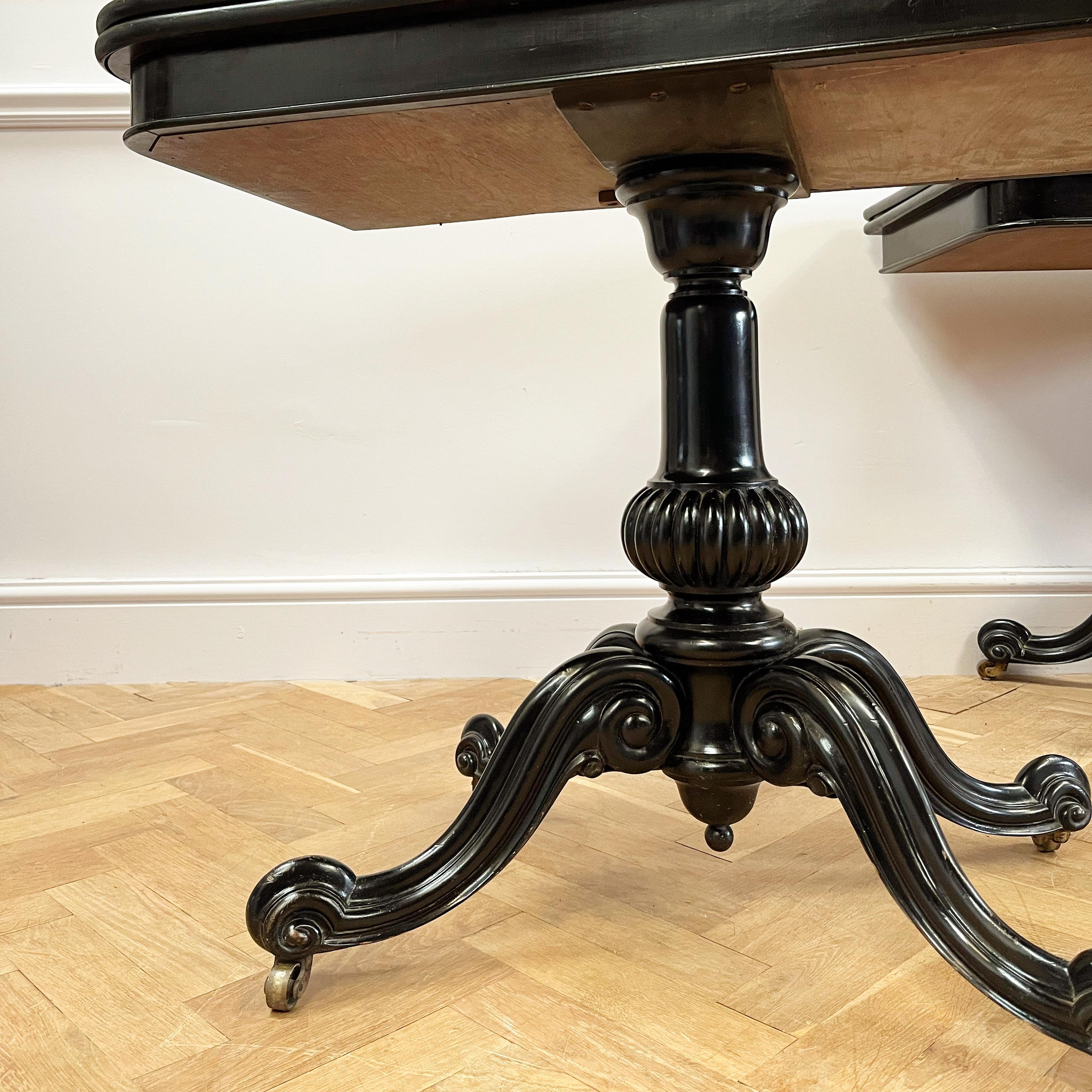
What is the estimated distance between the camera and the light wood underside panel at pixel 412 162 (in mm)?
544

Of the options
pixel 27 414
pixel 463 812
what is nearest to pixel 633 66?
pixel 463 812

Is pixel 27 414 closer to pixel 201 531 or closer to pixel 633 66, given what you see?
pixel 201 531

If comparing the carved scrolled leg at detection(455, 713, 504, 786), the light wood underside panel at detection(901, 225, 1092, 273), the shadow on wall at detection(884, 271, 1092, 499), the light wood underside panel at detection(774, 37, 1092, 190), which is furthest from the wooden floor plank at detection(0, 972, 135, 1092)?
the shadow on wall at detection(884, 271, 1092, 499)

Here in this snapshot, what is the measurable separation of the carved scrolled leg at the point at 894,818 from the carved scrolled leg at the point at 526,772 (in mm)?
63

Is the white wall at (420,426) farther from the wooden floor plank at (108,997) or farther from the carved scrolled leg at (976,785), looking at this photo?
the wooden floor plank at (108,997)

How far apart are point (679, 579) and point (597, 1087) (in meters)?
0.30

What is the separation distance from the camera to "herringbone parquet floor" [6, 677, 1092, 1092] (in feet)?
1.81

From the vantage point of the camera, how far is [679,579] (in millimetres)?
680

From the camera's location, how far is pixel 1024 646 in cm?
133

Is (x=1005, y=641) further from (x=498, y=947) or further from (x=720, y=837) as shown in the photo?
(x=498, y=947)

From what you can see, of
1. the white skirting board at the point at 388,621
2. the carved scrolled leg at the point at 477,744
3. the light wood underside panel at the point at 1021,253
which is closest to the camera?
the carved scrolled leg at the point at 477,744

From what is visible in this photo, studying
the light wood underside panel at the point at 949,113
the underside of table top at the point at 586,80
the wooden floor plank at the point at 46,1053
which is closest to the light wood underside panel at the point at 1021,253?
the light wood underside panel at the point at 949,113

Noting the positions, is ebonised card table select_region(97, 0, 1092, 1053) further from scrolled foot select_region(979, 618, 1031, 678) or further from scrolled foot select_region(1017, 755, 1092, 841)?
scrolled foot select_region(979, 618, 1031, 678)

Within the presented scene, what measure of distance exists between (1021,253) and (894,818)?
84 cm
